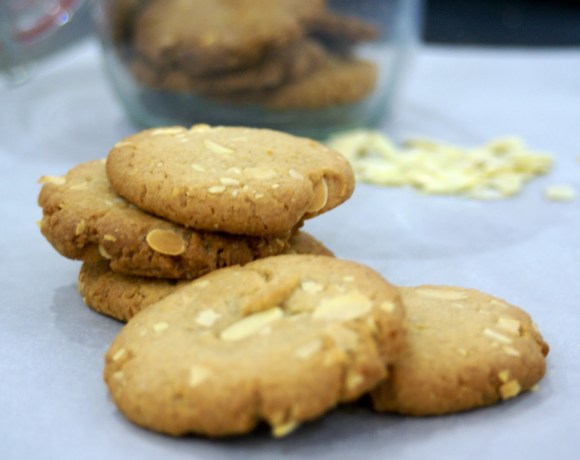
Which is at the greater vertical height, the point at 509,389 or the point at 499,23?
the point at 509,389

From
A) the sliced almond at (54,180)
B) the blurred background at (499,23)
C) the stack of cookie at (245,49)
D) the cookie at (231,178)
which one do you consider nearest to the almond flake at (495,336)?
the cookie at (231,178)

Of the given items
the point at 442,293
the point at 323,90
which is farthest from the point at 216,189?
the point at 323,90

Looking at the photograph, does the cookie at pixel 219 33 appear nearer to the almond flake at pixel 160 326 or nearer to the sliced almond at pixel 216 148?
the sliced almond at pixel 216 148

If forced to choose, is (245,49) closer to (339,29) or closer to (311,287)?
(339,29)

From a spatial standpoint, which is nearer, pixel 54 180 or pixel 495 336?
pixel 495 336

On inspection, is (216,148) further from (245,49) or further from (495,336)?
(245,49)

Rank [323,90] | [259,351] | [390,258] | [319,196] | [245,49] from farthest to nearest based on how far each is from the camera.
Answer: [323,90], [245,49], [390,258], [319,196], [259,351]

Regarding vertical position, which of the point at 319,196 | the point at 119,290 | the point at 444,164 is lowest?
the point at 444,164

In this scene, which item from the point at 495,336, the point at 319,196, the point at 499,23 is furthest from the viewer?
the point at 499,23
